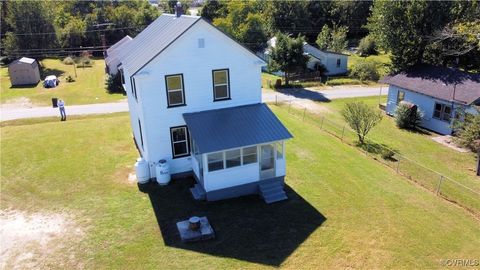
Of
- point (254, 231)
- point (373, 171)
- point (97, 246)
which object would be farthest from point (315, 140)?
point (97, 246)

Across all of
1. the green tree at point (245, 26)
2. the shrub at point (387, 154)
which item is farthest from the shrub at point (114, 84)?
the shrub at point (387, 154)

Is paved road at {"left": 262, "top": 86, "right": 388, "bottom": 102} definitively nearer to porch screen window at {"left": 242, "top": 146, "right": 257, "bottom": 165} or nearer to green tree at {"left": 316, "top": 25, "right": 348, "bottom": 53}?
green tree at {"left": 316, "top": 25, "right": 348, "bottom": 53}

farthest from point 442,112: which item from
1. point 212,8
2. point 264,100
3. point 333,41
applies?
point 212,8

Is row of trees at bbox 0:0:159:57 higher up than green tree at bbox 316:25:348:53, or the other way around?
row of trees at bbox 0:0:159:57

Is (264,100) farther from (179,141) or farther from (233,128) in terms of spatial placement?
(233,128)

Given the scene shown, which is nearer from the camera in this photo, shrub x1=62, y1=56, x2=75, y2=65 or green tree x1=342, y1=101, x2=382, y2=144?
green tree x1=342, y1=101, x2=382, y2=144

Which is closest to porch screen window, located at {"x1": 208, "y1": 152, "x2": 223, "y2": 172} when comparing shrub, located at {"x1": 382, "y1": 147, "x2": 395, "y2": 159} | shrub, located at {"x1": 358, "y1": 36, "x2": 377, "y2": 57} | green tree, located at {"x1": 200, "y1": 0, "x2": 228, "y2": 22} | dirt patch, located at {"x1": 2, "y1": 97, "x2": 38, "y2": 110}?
shrub, located at {"x1": 382, "y1": 147, "x2": 395, "y2": 159}

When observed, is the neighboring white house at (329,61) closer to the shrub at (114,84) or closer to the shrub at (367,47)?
the shrub at (367,47)
